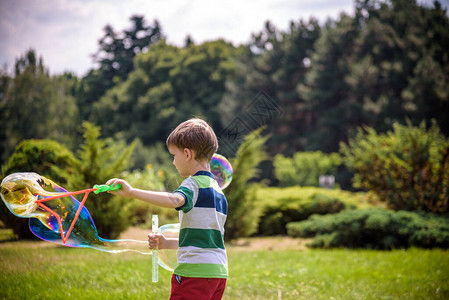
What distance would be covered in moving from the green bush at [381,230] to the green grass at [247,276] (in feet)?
1.44

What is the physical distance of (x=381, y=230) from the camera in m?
7.42

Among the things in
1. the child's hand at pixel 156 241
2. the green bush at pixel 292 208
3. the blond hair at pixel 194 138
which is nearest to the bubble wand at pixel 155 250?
the child's hand at pixel 156 241

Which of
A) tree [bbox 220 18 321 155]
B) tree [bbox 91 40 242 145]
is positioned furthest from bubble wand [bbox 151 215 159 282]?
tree [bbox 91 40 242 145]

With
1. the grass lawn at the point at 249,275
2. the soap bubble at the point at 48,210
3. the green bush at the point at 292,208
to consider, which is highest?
the soap bubble at the point at 48,210

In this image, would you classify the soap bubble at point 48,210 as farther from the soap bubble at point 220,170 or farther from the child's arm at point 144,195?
the soap bubble at point 220,170

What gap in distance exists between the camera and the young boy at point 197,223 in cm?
222

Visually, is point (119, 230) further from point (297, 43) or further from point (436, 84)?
point (297, 43)

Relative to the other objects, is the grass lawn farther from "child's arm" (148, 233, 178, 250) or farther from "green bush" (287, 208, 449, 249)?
"child's arm" (148, 233, 178, 250)

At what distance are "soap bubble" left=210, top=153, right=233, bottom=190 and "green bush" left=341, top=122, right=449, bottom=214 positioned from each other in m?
6.20

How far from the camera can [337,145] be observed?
2861 centimetres

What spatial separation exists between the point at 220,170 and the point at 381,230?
4996 mm

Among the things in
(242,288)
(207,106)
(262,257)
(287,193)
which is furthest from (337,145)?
(242,288)

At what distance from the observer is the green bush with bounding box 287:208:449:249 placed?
22.8 feet

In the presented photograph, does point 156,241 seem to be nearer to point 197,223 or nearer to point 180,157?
point 197,223
